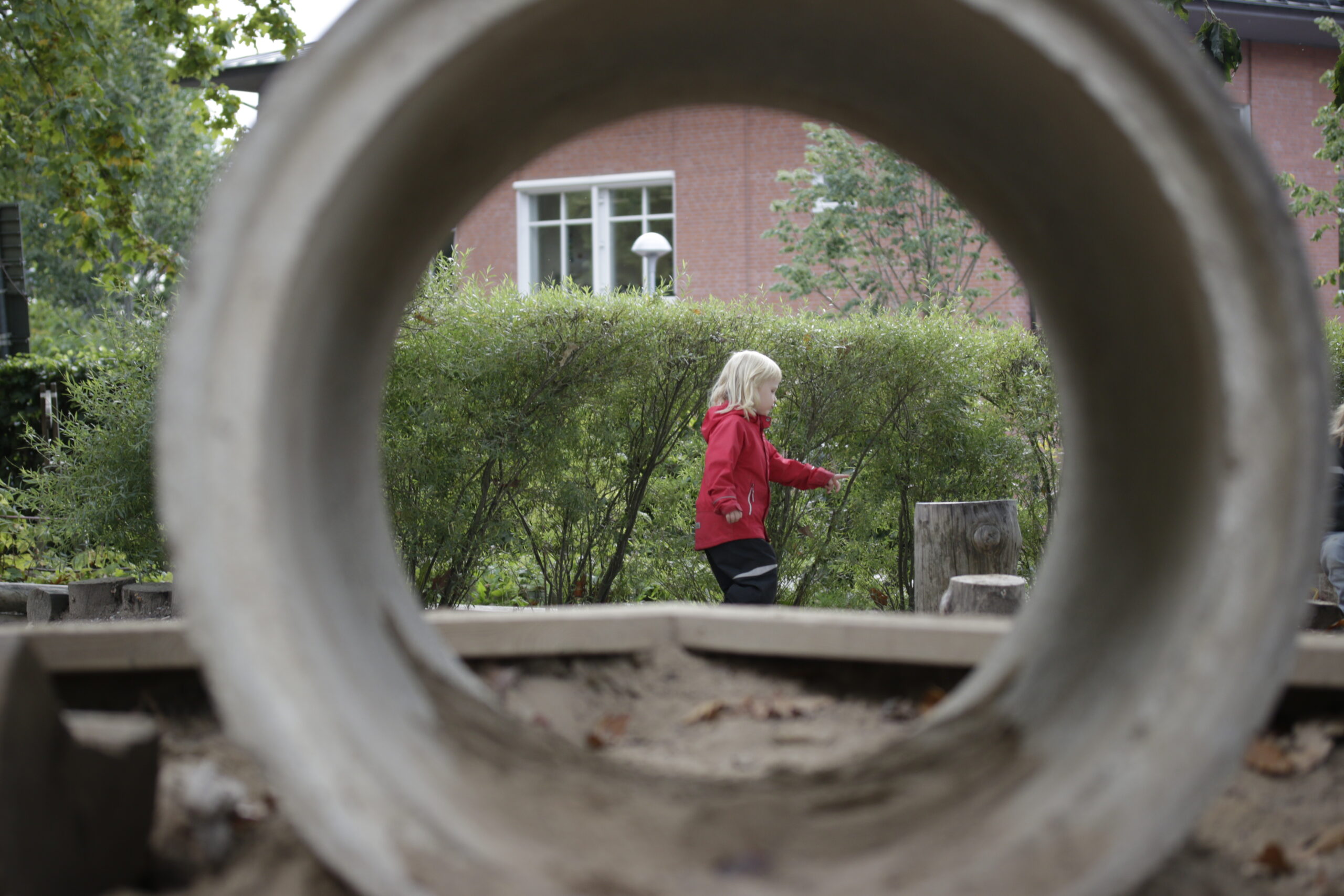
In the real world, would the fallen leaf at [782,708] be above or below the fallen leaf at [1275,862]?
above

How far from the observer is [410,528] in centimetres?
710

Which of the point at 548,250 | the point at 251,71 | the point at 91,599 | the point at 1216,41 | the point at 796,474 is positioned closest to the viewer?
the point at 1216,41

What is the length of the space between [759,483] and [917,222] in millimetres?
12162

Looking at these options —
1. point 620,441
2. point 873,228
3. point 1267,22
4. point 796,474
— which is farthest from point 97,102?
point 1267,22

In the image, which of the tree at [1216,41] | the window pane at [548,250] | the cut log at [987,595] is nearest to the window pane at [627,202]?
the window pane at [548,250]

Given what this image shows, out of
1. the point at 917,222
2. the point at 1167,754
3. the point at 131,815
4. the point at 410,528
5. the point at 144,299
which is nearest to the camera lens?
the point at 1167,754

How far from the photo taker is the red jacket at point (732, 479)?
20.1 feet

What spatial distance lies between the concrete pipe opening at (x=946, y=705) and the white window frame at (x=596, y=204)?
63.1ft

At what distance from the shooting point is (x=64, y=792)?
78.7 inches

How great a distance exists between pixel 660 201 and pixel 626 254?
1.30 metres

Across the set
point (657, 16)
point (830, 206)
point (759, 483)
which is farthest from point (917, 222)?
point (657, 16)

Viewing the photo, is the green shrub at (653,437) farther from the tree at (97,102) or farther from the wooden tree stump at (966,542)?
the wooden tree stump at (966,542)

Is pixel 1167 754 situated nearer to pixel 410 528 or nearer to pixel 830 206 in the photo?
pixel 410 528

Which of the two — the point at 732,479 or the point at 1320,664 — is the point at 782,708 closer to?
the point at 1320,664
